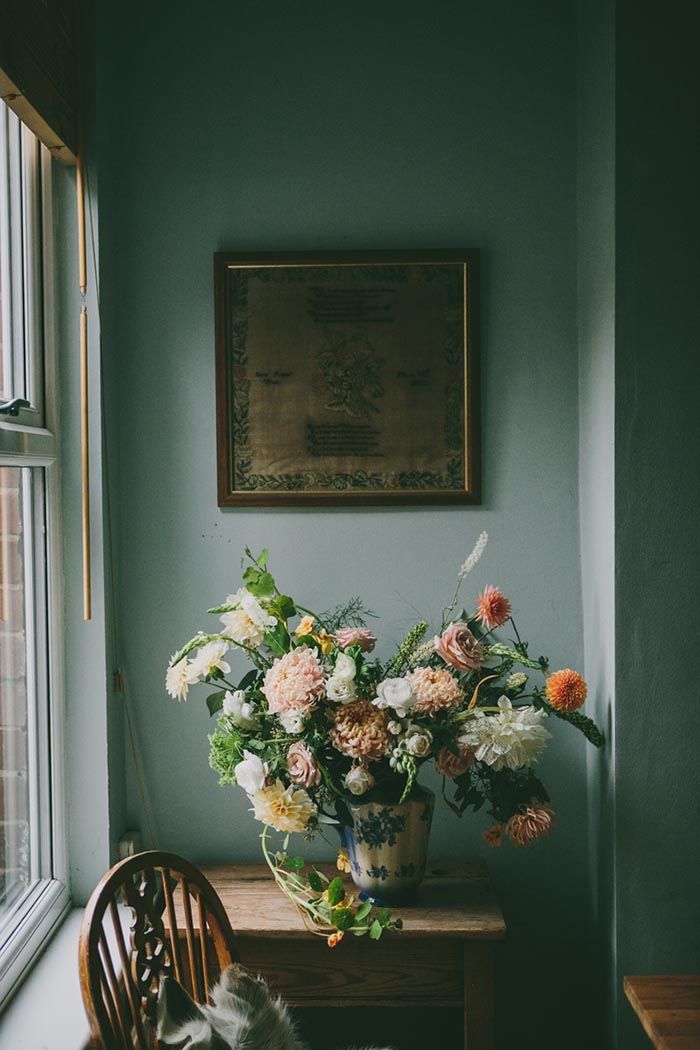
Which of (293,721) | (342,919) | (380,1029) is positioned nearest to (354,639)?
(293,721)

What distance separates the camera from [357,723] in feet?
5.56

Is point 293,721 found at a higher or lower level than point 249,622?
lower

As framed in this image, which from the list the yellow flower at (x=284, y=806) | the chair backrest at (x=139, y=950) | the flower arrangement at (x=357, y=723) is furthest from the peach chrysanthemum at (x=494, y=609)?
the chair backrest at (x=139, y=950)

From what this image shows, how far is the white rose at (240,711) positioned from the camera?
70.4 inches

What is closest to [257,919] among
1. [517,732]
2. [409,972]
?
[409,972]

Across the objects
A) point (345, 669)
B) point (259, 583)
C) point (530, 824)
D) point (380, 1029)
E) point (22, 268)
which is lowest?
point (380, 1029)

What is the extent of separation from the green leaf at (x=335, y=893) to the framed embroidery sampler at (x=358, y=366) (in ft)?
2.66

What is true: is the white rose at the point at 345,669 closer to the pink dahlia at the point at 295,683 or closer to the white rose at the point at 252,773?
the pink dahlia at the point at 295,683

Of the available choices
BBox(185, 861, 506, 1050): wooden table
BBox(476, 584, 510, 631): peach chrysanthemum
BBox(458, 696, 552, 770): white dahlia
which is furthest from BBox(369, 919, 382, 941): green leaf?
BBox(476, 584, 510, 631): peach chrysanthemum

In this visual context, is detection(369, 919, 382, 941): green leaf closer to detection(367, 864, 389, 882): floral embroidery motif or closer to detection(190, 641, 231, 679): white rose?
detection(367, 864, 389, 882): floral embroidery motif

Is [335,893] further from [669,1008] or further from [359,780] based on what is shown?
[669,1008]

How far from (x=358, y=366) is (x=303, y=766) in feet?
2.91

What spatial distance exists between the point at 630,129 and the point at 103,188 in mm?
1102

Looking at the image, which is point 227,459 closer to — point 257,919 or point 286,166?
point 286,166
